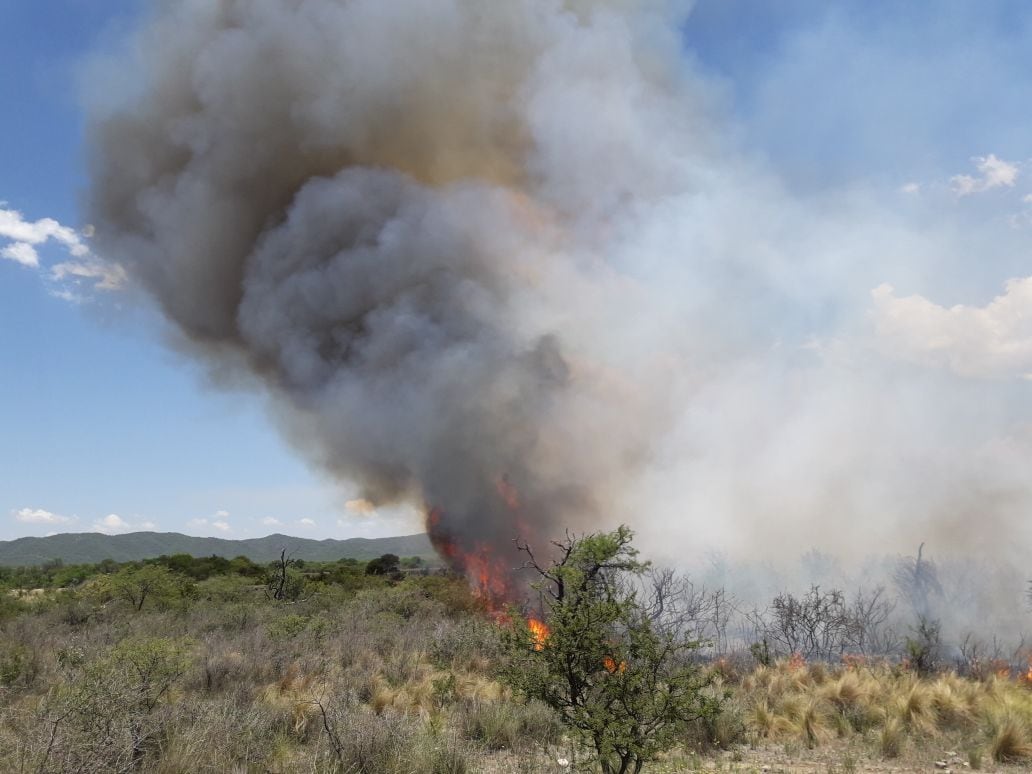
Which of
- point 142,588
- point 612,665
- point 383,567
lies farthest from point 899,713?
point 383,567

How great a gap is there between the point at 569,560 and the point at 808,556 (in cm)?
3423

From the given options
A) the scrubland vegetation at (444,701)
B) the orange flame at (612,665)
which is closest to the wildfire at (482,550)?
the scrubland vegetation at (444,701)

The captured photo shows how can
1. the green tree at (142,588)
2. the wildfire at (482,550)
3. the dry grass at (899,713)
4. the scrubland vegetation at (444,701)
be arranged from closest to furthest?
1. the scrubland vegetation at (444,701)
2. the dry grass at (899,713)
3. the green tree at (142,588)
4. the wildfire at (482,550)

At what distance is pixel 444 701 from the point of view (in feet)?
34.1

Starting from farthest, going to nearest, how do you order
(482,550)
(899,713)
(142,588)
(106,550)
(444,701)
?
(106,550) → (482,550) → (142,588) → (444,701) → (899,713)

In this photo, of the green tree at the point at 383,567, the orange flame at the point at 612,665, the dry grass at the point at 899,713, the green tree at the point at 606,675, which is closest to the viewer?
the green tree at the point at 606,675

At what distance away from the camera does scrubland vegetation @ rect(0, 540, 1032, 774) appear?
237 inches

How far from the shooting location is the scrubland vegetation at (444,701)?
19.7 ft

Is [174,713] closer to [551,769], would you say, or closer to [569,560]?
[551,769]

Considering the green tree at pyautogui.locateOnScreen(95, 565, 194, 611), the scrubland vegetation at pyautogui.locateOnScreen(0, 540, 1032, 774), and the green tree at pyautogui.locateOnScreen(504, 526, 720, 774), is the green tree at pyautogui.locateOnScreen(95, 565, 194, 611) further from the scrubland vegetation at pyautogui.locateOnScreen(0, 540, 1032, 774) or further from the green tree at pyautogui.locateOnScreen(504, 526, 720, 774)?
the green tree at pyautogui.locateOnScreen(504, 526, 720, 774)

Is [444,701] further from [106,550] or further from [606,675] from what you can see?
[106,550]

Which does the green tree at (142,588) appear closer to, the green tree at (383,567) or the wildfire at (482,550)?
the wildfire at (482,550)

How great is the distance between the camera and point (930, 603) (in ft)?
104

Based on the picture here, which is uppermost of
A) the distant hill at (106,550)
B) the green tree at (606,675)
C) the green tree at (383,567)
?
the green tree at (606,675)
